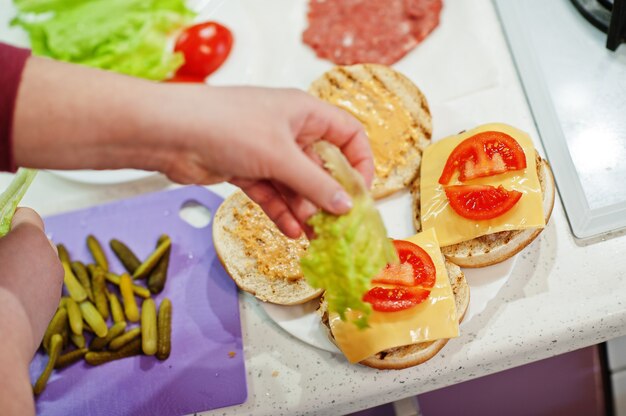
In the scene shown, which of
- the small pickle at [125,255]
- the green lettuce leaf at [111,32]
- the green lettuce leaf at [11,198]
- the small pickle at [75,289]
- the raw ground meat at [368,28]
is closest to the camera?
the green lettuce leaf at [11,198]

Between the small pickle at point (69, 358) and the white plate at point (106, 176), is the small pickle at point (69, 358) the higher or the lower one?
the lower one

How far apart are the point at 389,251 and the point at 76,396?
1431mm

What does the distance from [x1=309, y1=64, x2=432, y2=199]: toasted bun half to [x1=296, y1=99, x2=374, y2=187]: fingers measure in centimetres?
62

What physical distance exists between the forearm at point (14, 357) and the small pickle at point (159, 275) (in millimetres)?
803

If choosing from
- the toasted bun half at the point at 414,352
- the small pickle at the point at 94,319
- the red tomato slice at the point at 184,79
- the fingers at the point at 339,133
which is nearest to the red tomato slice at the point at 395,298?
the toasted bun half at the point at 414,352

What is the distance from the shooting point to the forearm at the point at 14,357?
1528 mm

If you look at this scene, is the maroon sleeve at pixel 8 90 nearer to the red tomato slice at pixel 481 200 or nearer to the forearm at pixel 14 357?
the forearm at pixel 14 357

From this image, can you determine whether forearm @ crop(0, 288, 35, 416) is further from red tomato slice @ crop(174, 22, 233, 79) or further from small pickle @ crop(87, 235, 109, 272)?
red tomato slice @ crop(174, 22, 233, 79)

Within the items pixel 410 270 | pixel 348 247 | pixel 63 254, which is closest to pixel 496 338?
pixel 410 270

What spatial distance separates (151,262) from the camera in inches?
99.8

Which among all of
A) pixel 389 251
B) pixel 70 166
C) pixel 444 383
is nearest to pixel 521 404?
pixel 444 383

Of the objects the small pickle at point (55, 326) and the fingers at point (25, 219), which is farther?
the small pickle at point (55, 326)

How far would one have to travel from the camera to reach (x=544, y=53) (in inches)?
105

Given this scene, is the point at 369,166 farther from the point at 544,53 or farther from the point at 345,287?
the point at 544,53
